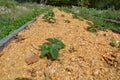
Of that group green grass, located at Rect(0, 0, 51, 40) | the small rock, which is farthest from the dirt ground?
green grass, located at Rect(0, 0, 51, 40)

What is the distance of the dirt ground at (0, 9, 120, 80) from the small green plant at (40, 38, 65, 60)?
0.25ft

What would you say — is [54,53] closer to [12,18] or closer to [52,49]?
[52,49]

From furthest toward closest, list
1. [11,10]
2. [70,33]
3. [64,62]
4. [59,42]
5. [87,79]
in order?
[11,10], [70,33], [59,42], [64,62], [87,79]

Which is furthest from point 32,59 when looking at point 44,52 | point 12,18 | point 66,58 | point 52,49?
point 12,18

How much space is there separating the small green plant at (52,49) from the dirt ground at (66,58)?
0.25 feet

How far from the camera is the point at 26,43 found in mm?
5297

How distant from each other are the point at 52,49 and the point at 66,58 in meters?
0.28

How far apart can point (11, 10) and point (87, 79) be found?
591 cm

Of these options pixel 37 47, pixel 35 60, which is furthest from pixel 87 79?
pixel 37 47

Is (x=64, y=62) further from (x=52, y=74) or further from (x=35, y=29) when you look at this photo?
(x=35, y=29)

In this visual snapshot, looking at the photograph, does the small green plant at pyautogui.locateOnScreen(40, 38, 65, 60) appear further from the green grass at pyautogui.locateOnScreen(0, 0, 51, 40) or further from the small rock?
the green grass at pyautogui.locateOnScreen(0, 0, 51, 40)

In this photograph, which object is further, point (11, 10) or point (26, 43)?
point (11, 10)

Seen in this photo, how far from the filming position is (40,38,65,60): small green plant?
15.0 ft

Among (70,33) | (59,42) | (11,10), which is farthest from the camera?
(11,10)
